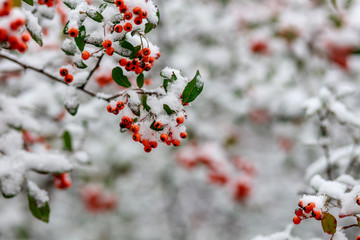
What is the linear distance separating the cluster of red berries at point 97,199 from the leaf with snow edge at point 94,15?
3.69 meters

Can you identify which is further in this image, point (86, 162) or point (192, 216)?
point (192, 216)

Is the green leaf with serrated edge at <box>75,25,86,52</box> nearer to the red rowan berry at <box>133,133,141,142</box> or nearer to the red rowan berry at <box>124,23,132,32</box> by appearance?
the red rowan berry at <box>124,23,132,32</box>

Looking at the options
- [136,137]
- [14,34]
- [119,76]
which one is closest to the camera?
[14,34]

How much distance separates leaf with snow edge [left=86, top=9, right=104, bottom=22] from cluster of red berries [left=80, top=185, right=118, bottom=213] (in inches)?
145

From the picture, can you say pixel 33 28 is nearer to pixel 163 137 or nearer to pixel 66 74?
pixel 66 74

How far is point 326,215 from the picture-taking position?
3.59ft

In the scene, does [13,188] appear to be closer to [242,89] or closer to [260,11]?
[242,89]

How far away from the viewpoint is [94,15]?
109cm

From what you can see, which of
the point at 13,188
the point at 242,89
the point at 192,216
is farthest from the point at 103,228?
the point at 13,188

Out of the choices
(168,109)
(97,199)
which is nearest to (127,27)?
(168,109)

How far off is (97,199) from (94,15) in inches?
148

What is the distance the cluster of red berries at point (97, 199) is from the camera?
450 cm

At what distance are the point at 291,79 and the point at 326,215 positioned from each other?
9.95 ft

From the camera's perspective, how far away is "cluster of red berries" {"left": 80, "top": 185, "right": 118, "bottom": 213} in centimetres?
450
